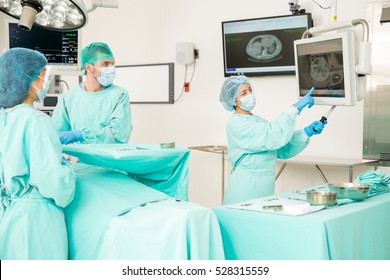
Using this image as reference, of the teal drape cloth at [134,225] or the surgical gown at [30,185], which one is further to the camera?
the surgical gown at [30,185]

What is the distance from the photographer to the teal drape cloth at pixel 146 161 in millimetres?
2414

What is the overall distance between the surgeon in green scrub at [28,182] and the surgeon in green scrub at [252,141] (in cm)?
137

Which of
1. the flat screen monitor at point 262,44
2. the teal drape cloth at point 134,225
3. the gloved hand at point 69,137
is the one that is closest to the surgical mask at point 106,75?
the gloved hand at point 69,137

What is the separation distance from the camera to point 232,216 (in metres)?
2.32

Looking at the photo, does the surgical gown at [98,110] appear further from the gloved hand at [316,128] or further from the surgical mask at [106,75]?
the gloved hand at [316,128]

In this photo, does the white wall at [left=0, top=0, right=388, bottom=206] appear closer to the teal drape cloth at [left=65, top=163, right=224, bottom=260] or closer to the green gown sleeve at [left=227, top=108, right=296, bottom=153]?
the green gown sleeve at [left=227, top=108, right=296, bottom=153]

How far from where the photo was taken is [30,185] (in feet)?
7.07

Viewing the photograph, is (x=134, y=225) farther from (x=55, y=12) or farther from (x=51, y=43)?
(x=51, y=43)

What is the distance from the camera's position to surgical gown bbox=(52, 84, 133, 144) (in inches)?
127

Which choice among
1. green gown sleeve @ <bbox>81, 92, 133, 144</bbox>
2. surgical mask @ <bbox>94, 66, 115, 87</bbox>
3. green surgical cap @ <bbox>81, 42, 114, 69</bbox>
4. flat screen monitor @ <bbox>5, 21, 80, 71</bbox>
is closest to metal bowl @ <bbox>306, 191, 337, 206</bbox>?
green gown sleeve @ <bbox>81, 92, 133, 144</bbox>

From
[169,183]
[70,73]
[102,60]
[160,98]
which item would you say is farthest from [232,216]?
[160,98]

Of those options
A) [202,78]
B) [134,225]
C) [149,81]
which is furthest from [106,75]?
[149,81]

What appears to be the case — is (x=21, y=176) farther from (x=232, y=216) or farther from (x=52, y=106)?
(x=52, y=106)

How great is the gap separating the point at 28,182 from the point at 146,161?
55cm
